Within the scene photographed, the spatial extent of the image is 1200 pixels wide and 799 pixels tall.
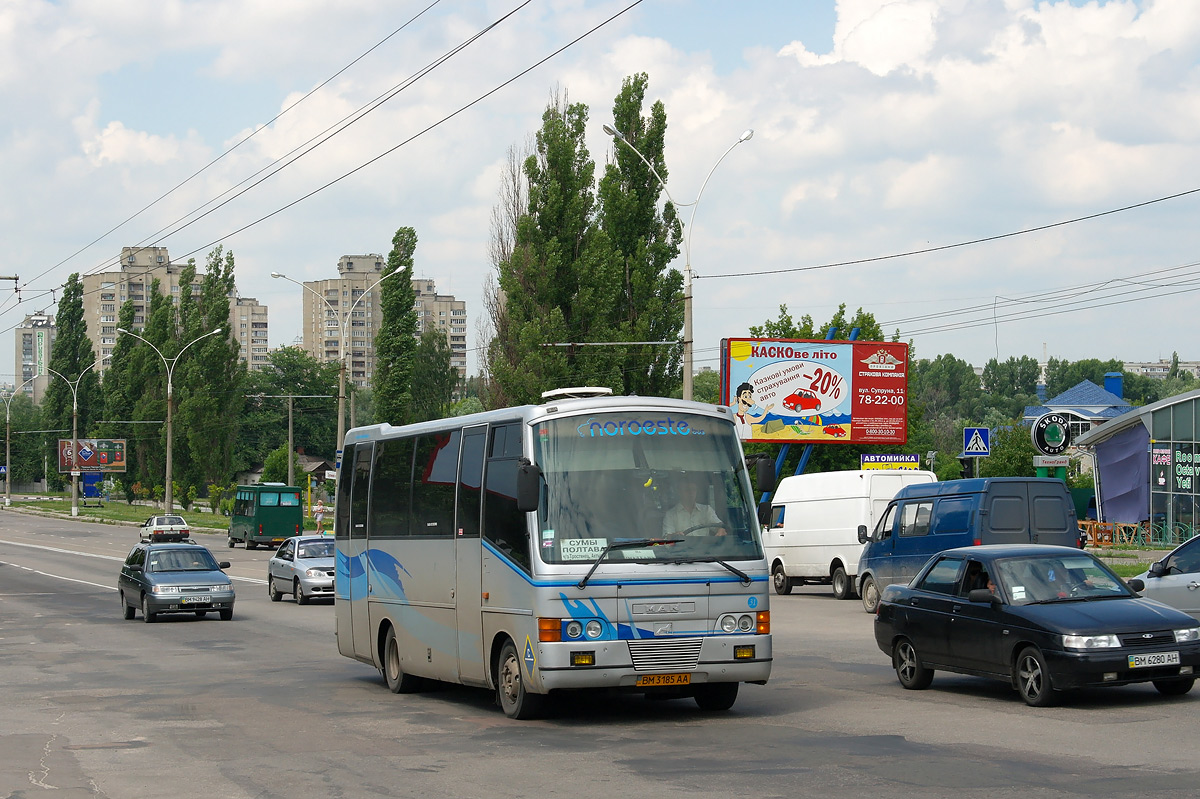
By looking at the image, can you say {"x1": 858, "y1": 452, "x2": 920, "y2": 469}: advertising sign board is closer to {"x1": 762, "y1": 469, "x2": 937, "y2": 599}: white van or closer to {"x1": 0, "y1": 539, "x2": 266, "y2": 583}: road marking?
{"x1": 762, "y1": 469, "x2": 937, "y2": 599}: white van

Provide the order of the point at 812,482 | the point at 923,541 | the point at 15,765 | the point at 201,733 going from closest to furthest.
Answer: the point at 15,765, the point at 201,733, the point at 923,541, the point at 812,482

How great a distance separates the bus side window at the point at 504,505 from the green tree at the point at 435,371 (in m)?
91.6

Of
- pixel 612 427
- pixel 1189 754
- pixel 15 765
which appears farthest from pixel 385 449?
pixel 1189 754

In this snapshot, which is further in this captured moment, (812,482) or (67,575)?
(67,575)

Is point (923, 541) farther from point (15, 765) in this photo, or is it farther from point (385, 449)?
point (15, 765)

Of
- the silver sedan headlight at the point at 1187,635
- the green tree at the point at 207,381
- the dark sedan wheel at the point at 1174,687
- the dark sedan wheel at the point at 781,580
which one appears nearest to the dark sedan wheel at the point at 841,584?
the dark sedan wheel at the point at 781,580

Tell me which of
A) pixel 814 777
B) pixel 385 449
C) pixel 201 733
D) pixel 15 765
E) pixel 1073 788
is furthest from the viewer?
pixel 385 449

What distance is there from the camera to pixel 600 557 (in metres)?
11.8

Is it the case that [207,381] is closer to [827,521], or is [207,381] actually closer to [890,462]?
[890,462]

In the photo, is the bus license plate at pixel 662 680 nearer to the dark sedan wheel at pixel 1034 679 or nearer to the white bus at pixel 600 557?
the white bus at pixel 600 557

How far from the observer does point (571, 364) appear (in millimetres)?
49188

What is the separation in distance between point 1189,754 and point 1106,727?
55.4 inches

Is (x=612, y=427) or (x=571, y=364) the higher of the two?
(x=571, y=364)


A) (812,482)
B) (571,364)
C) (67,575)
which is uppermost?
(571,364)
